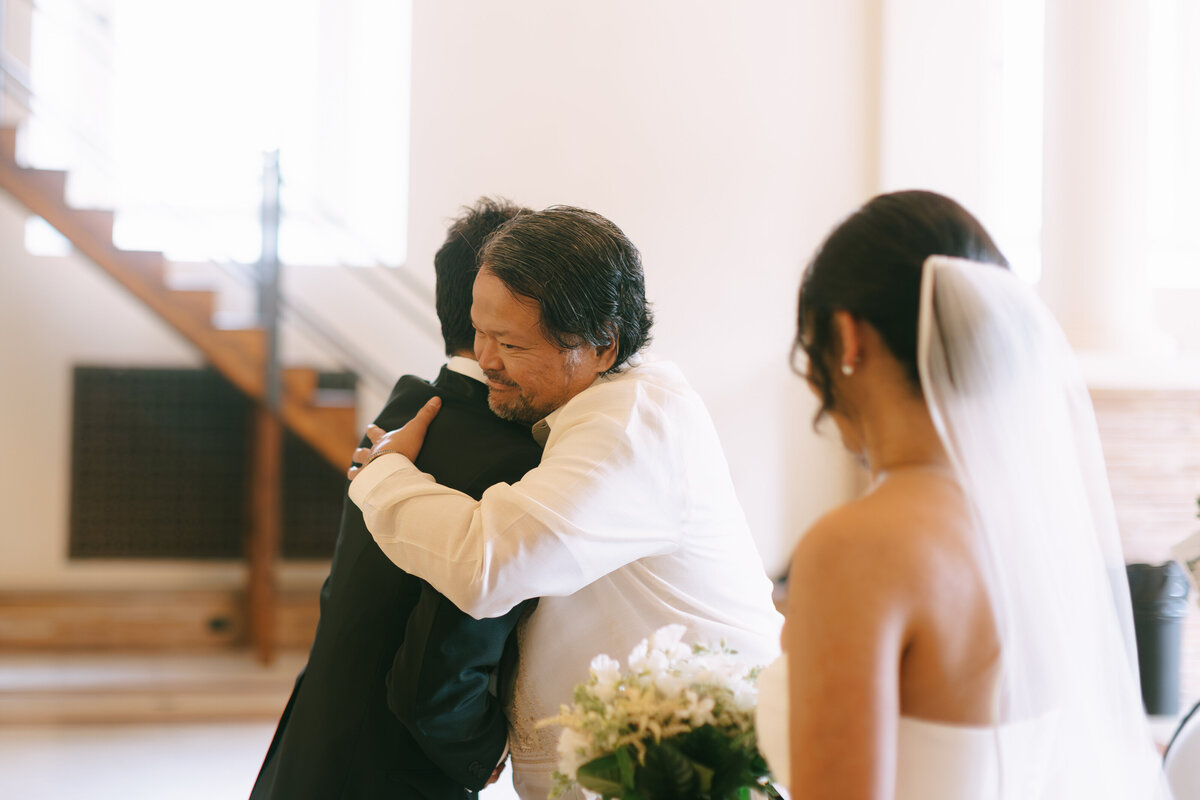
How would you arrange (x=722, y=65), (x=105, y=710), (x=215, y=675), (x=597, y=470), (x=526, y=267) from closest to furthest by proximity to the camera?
(x=597, y=470), (x=526, y=267), (x=105, y=710), (x=215, y=675), (x=722, y=65)

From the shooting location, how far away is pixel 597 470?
→ 1.59 m

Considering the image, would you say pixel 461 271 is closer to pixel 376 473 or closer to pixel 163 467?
pixel 376 473

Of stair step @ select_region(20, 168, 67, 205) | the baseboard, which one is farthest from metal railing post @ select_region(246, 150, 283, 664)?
stair step @ select_region(20, 168, 67, 205)

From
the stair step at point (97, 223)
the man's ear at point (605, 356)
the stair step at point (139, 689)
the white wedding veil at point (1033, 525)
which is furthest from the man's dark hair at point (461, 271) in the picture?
the stair step at point (97, 223)

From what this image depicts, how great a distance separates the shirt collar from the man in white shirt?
0.06m

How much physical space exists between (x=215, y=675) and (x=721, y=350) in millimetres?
3392

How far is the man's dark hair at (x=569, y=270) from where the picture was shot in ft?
5.85

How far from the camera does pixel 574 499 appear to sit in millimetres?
1562

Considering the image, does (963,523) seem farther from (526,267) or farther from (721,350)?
(721,350)

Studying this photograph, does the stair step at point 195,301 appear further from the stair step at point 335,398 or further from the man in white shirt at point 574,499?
the man in white shirt at point 574,499

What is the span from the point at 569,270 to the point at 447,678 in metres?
0.70

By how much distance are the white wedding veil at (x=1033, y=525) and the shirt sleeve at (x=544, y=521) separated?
564mm

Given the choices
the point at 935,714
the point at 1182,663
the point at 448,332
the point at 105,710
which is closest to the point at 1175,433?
the point at 1182,663

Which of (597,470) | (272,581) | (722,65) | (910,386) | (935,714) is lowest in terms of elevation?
(272,581)
